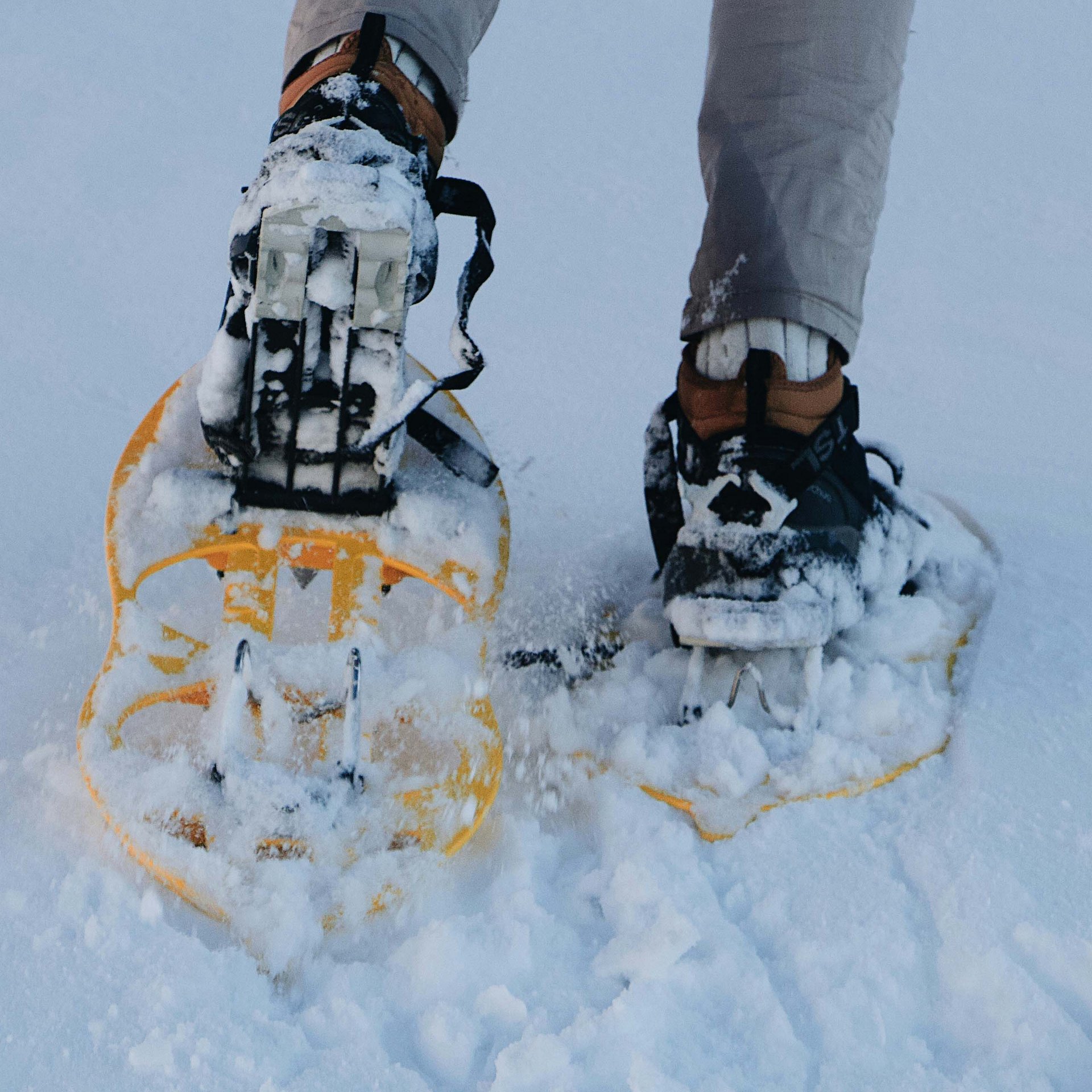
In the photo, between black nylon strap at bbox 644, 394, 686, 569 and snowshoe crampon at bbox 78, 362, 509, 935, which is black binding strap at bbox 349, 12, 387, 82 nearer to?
snowshoe crampon at bbox 78, 362, 509, 935

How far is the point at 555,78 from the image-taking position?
13.9ft

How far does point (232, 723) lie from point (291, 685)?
108 mm

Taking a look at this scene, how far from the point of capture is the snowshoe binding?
1087mm

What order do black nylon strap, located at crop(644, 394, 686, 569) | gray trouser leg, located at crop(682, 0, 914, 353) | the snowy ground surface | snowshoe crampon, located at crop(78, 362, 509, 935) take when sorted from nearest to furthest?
the snowy ground surface < snowshoe crampon, located at crop(78, 362, 509, 935) < gray trouser leg, located at crop(682, 0, 914, 353) < black nylon strap, located at crop(644, 394, 686, 569)

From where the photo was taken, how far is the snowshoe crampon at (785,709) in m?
1.25

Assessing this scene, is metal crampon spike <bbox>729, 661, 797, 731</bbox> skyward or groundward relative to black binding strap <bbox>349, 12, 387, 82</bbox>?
groundward

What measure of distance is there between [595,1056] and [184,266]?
2.28 metres

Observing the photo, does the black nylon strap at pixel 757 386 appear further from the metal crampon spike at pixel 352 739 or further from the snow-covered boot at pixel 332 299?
the metal crampon spike at pixel 352 739

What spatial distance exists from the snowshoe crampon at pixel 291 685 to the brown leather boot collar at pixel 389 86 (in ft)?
0.99

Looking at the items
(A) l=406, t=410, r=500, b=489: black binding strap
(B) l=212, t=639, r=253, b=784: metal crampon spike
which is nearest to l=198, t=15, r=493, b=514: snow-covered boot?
(A) l=406, t=410, r=500, b=489: black binding strap

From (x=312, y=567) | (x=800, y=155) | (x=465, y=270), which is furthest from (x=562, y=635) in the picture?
(x=800, y=155)

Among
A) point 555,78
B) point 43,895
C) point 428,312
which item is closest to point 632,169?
point 555,78

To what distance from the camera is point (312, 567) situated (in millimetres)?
1382

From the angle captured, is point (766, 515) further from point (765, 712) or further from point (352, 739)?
point (352, 739)
